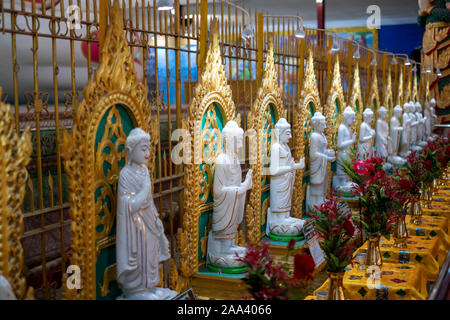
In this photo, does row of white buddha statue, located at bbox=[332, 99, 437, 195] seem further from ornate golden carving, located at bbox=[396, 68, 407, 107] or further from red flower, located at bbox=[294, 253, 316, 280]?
red flower, located at bbox=[294, 253, 316, 280]

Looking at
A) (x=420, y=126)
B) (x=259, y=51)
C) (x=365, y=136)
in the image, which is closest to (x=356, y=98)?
(x=365, y=136)

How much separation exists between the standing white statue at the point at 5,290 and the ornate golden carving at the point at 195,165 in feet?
5.44

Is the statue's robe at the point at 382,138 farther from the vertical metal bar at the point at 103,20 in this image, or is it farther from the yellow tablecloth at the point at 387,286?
the vertical metal bar at the point at 103,20

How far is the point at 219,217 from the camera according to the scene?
165 inches

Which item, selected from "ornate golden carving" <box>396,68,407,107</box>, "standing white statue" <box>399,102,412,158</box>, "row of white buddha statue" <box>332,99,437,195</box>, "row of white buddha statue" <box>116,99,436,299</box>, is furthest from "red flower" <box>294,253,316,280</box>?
"ornate golden carving" <box>396,68,407,107</box>

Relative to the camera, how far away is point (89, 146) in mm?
2873

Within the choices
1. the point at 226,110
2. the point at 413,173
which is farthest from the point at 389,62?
the point at 226,110

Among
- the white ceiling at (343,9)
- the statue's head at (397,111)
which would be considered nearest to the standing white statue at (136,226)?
the statue's head at (397,111)

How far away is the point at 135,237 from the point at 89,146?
0.59m

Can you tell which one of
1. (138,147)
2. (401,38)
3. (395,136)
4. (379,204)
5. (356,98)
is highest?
(401,38)

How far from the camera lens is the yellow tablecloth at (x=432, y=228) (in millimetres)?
4602

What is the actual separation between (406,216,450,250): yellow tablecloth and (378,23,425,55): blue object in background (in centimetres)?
1185

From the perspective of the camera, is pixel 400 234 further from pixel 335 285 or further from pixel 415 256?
pixel 335 285

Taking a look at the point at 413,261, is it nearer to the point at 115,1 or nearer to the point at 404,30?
the point at 115,1
